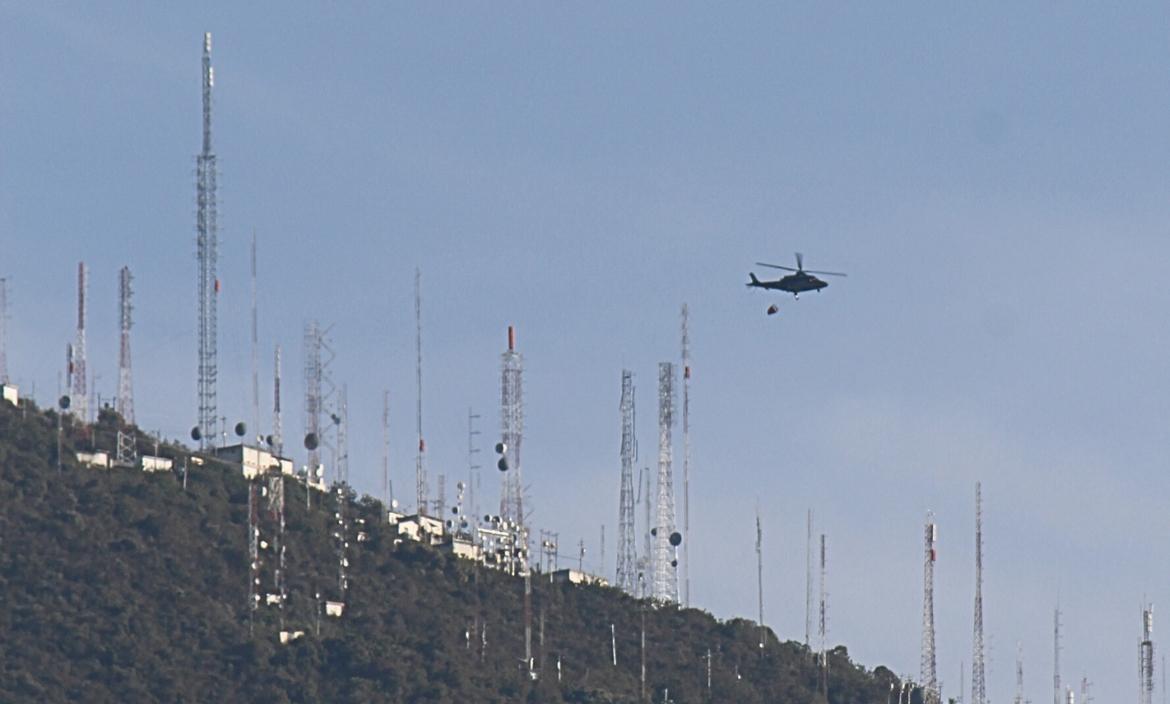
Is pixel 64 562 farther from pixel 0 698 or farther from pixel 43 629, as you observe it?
pixel 0 698

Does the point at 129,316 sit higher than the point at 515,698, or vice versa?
the point at 129,316

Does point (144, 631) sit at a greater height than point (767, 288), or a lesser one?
lesser

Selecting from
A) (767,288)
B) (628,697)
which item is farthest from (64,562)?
(767,288)

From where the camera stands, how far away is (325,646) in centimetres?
19512

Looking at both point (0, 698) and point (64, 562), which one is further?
point (64, 562)

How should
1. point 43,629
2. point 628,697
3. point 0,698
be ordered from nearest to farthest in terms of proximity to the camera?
point 0,698 → point 43,629 → point 628,697

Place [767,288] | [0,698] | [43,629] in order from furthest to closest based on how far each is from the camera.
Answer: [43,629]
[0,698]
[767,288]

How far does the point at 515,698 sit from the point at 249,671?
17.8 m

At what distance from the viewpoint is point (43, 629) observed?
188m

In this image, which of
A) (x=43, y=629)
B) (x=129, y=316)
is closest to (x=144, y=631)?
(x=43, y=629)

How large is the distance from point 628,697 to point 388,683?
16.6m

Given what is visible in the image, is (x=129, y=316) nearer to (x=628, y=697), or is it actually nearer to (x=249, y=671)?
(x=249, y=671)

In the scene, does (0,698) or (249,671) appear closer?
(0,698)

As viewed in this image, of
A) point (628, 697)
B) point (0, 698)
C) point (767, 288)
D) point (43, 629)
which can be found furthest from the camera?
point (628, 697)
